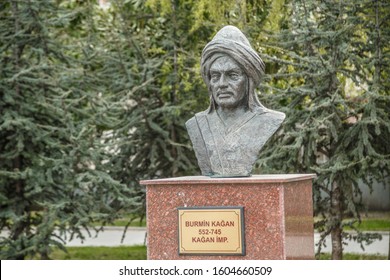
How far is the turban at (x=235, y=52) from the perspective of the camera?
8477mm

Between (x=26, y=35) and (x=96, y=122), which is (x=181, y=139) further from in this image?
(x=26, y=35)

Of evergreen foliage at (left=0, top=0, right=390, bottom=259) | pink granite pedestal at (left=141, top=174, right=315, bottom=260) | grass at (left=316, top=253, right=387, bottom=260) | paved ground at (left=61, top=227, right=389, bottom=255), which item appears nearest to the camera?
pink granite pedestal at (left=141, top=174, right=315, bottom=260)

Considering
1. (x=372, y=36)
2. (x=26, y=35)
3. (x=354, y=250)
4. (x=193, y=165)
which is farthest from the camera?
(x=354, y=250)

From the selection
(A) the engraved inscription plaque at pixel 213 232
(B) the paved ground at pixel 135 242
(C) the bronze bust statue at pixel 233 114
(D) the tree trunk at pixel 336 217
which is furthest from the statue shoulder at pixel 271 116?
(B) the paved ground at pixel 135 242

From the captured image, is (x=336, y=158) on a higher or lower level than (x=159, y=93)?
lower

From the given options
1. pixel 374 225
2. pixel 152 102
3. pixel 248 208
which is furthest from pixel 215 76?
pixel 374 225

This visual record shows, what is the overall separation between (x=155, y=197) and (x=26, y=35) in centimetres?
551

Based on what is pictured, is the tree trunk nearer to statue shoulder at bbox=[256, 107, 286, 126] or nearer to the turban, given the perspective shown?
statue shoulder at bbox=[256, 107, 286, 126]

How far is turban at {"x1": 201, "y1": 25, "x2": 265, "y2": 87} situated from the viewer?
8477mm

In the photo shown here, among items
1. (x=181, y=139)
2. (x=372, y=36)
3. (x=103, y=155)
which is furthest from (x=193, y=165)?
(x=372, y=36)

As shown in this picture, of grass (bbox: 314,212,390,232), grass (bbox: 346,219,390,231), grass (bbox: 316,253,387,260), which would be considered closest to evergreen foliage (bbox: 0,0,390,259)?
grass (bbox: 316,253,387,260)

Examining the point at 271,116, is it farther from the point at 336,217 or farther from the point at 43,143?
the point at 43,143

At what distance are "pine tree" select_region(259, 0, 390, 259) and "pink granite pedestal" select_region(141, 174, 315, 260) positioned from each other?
2861 mm

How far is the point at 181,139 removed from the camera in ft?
47.9
